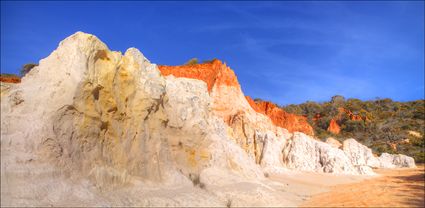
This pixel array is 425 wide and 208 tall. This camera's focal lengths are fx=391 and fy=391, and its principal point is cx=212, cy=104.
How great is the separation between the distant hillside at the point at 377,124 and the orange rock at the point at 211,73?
69.7 feet

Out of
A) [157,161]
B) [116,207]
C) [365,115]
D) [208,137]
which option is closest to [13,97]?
[116,207]

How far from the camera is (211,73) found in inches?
1001

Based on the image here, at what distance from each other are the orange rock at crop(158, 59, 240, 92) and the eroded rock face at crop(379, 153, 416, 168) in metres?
17.1

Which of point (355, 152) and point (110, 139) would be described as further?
point (355, 152)

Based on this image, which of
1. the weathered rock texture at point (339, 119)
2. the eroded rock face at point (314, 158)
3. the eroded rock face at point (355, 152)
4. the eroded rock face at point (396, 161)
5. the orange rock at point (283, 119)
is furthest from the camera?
the weathered rock texture at point (339, 119)

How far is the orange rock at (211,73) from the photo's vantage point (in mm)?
23812

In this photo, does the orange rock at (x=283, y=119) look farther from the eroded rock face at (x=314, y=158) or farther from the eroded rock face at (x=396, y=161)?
the eroded rock face at (x=314, y=158)

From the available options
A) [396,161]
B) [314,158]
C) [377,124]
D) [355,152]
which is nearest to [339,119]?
[377,124]

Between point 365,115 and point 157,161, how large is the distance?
57.3 m

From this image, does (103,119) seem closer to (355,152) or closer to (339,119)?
(355,152)

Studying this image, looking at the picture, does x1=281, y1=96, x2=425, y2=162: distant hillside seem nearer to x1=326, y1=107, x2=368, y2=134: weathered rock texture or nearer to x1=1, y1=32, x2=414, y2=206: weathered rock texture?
x1=326, y1=107, x2=368, y2=134: weathered rock texture

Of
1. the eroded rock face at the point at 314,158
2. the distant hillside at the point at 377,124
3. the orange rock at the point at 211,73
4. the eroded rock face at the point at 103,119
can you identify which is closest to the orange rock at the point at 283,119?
the orange rock at the point at 211,73

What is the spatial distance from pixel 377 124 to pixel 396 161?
21.5m

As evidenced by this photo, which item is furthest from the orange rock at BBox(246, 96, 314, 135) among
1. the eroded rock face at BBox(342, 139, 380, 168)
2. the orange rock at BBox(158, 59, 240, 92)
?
the orange rock at BBox(158, 59, 240, 92)
